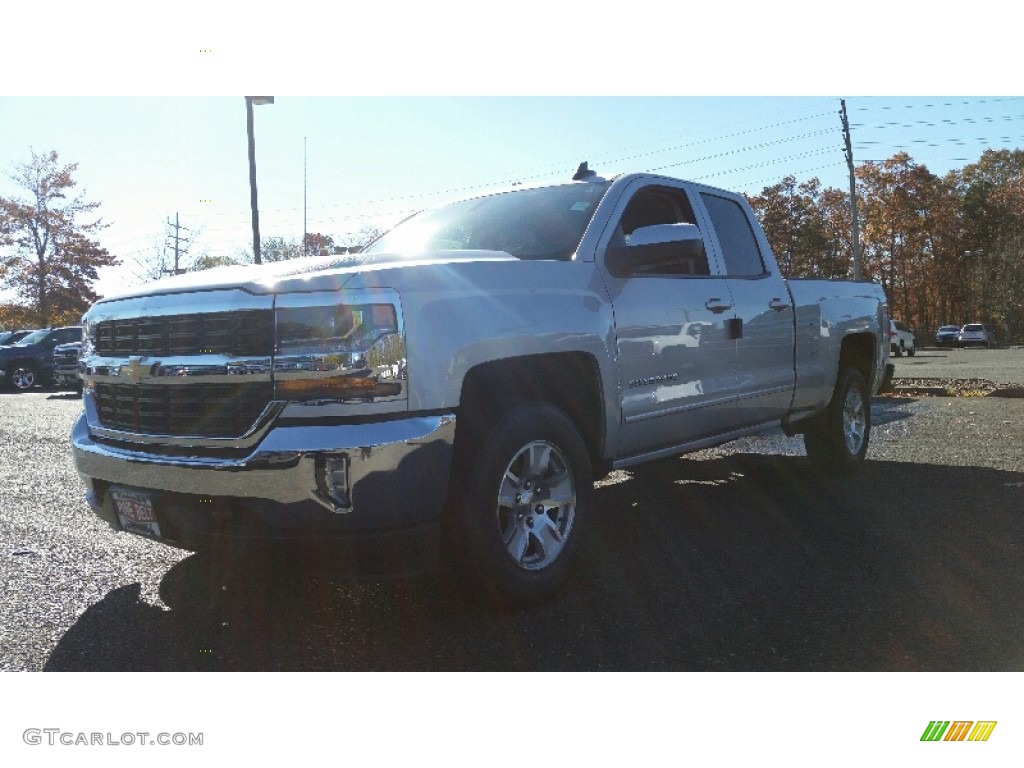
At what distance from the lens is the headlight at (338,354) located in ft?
9.22

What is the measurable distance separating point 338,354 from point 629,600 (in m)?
1.67

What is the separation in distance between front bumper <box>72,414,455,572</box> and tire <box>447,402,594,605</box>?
15cm

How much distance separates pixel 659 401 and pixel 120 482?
8.15ft

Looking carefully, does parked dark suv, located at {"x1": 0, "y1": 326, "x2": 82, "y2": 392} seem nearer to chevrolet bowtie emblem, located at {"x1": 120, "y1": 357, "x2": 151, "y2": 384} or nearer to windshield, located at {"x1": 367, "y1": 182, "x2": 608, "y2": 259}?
windshield, located at {"x1": 367, "y1": 182, "x2": 608, "y2": 259}

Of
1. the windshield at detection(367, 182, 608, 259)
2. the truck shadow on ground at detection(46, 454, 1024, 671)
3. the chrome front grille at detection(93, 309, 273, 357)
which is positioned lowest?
the truck shadow on ground at detection(46, 454, 1024, 671)

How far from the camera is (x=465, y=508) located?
3.04m

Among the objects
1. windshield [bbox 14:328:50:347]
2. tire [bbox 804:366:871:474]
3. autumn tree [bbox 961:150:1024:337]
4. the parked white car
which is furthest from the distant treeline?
tire [bbox 804:366:871:474]

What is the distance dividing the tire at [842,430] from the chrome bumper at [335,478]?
4.13 m

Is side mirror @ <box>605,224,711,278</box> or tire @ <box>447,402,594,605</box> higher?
side mirror @ <box>605,224,711,278</box>

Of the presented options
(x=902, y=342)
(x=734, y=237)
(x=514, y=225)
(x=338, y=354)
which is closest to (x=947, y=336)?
(x=902, y=342)

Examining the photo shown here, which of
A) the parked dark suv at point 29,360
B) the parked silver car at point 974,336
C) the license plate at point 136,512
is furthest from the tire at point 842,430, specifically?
the parked silver car at point 974,336

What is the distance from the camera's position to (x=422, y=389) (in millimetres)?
2910

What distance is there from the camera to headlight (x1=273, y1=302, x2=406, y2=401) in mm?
2811

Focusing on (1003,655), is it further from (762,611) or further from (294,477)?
(294,477)
